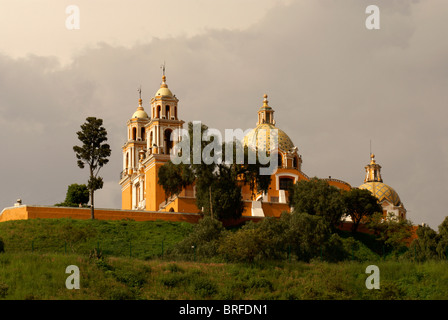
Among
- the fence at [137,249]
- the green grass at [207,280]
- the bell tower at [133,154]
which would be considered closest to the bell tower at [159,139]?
the bell tower at [133,154]

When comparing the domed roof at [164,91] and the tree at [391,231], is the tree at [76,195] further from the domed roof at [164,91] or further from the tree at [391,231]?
the tree at [391,231]

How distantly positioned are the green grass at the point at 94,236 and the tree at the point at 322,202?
24.3 feet

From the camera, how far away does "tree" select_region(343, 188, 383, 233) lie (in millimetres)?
62062

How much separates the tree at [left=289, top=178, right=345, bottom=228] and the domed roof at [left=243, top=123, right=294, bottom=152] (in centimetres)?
1276

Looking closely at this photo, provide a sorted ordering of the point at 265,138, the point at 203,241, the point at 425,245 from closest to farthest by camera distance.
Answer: the point at 203,241
the point at 425,245
the point at 265,138

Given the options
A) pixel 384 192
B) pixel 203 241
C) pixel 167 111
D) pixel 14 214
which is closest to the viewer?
pixel 203 241

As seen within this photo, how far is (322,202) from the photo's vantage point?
58969mm

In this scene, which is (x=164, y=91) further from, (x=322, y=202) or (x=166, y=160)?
(x=322, y=202)

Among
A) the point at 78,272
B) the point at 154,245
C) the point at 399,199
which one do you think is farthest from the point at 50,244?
the point at 399,199

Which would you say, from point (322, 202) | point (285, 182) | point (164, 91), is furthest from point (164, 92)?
point (322, 202)

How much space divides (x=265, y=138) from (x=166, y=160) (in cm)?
1046
